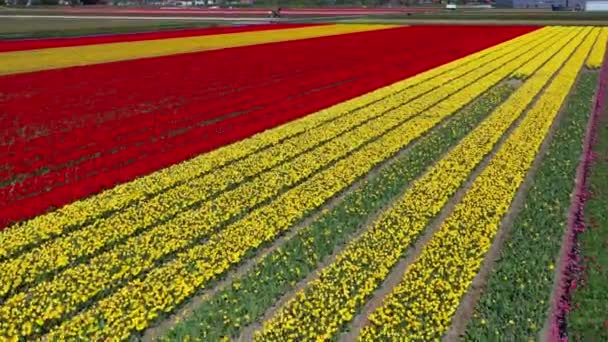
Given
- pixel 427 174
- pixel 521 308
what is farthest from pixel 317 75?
pixel 521 308

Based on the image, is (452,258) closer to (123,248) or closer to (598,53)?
(123,248)

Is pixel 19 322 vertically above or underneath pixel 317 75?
underneath

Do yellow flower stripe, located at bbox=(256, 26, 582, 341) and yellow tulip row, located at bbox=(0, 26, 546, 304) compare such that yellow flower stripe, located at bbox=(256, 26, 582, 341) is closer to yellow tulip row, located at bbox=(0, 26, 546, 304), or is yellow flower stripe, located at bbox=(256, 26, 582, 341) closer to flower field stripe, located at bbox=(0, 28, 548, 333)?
flower field stripe, located at bbox=(0, 28, 548, 333)

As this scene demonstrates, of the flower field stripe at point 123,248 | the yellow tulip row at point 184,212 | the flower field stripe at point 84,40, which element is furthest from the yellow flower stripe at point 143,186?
the flower field stripe at point 84,40

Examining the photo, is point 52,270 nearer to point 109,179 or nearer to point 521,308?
point 109,179

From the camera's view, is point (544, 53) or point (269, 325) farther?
point (544, 53)

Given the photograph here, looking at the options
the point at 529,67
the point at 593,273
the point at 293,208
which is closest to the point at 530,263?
the point at 593,273
